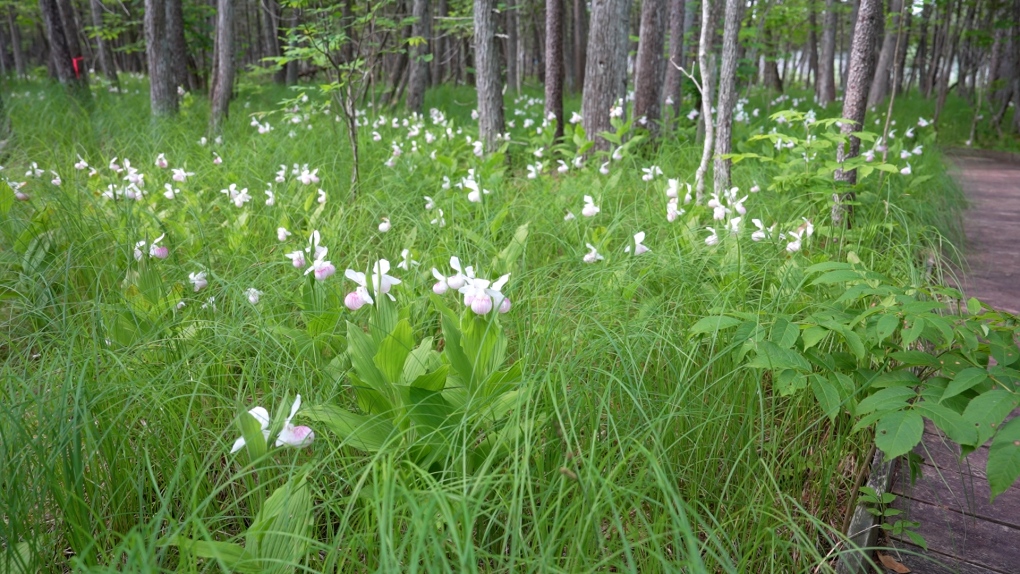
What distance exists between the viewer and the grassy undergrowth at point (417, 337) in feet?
4.94

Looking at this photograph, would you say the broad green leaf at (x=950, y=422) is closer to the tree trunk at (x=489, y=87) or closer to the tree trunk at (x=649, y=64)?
the tree trunk at (x=489, y=87)

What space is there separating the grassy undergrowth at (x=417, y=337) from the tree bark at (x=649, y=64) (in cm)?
231

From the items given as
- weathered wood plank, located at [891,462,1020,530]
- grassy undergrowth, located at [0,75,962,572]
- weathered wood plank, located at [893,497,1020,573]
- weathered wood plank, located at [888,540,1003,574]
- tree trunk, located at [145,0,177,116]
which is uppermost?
tree trunk, located at [145,0,177,116]

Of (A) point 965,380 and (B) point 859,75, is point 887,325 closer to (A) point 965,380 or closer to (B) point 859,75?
(A) point 965,380

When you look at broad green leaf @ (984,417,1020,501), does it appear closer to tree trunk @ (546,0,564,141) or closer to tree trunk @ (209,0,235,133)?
tree trunk @ (546,0,564,141)

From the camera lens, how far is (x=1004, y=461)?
128 centimetres

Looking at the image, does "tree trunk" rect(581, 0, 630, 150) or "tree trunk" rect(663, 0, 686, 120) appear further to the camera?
"tree trunk" rect(663, 0, 686, 120)

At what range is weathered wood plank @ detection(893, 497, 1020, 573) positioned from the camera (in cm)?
181

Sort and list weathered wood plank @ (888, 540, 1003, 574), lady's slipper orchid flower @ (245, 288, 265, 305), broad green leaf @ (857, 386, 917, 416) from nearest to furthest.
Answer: broad green leaf @ (857, 386, 917, 416)
weathered wood plank @ (888, 540, 1003, 574)
lady's slipper orchid flower @ (245, 288, 265, 305)

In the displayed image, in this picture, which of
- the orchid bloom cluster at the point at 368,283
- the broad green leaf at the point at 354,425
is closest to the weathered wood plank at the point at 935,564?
the broad green leaf at the point at 354,425

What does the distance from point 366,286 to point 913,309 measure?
148 centimetres

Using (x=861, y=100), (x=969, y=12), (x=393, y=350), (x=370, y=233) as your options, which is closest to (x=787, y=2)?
(x=969, y=12)

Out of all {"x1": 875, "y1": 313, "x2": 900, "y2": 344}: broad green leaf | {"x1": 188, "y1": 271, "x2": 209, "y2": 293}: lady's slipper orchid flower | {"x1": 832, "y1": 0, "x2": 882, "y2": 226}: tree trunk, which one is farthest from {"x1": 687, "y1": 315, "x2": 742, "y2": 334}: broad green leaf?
{"x1": 832, "y1": 0, "x2": 882, "y2": 226}: tree trunk

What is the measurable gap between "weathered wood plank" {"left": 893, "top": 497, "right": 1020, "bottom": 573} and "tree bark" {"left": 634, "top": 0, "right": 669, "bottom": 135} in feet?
16.5
